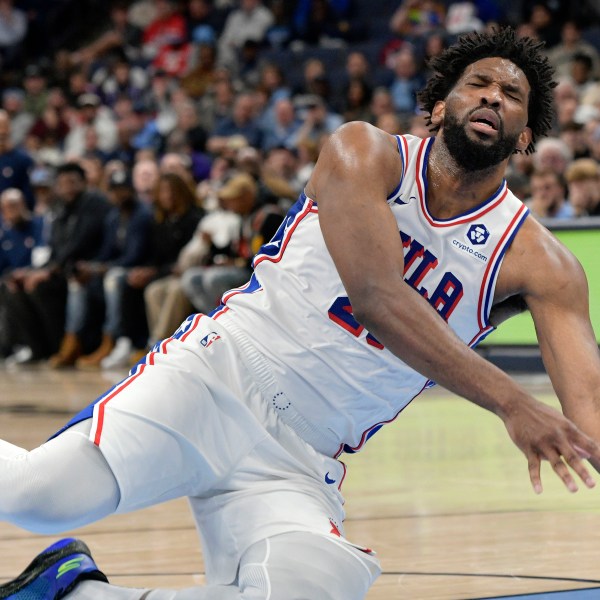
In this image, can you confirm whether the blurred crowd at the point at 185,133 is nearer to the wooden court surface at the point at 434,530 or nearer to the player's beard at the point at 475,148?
the wooden court surface at the point at 434,530

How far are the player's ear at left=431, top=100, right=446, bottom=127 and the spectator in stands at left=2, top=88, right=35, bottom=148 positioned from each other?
48.0ft

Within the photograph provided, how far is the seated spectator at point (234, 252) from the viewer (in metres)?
10.8

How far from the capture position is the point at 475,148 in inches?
132

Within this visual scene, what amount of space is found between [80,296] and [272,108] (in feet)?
12.2

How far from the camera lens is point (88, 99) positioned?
669 inches

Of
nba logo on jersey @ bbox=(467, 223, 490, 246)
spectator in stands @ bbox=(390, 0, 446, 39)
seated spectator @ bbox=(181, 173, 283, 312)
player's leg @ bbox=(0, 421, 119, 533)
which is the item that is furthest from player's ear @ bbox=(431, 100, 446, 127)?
spectator in stands @ bbox=(390, 0, 446, 39)

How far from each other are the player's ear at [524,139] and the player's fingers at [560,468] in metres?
1.05

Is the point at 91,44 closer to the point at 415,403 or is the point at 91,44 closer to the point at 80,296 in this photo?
the point at 80,296

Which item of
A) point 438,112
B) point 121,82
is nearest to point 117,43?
point 121,82

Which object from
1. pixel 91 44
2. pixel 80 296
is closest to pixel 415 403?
pixel 80 296

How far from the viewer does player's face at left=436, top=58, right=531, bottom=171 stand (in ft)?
11.0

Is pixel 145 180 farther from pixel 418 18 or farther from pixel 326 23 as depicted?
pixel 326 23

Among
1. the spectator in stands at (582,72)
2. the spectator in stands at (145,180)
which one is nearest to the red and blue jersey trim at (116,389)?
the spectator in stands at (145,180)

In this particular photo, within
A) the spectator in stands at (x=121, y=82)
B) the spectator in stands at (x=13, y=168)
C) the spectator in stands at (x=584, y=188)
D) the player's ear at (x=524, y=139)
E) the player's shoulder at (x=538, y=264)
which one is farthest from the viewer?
the spectator in stands at (x=121, y=82)
